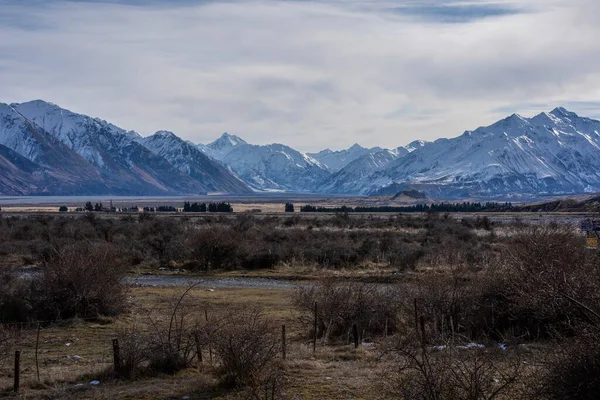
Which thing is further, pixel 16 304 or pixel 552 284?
pixel 16 304

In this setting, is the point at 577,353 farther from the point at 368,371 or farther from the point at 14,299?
the point at 14,299

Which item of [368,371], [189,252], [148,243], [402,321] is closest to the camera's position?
[368,371]

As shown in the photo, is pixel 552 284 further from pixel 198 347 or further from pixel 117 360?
pixel 117 360

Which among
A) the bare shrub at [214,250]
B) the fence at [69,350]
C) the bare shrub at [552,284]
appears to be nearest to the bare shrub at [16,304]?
the fence at [69,350]

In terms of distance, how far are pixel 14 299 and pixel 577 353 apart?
19.0 metres

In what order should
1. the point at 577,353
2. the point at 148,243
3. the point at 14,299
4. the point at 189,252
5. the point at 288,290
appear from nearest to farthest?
the point at 577,353 < the point at 14,299 < the point at 288,290 < the point at 189,252 < the point at 148,243

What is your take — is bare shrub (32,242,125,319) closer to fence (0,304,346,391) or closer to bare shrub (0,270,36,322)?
bare shrub (0,270,36,322)

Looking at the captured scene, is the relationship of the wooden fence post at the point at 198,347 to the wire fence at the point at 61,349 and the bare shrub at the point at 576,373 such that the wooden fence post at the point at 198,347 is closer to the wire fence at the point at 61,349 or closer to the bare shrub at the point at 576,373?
the wire fence at the point at 61,349

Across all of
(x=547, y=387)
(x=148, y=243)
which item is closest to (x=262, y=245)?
(x=148, y=243)

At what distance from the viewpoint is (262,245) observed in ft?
154

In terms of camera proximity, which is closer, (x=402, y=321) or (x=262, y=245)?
(x=402, y=321)

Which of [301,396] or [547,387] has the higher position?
[547,387]

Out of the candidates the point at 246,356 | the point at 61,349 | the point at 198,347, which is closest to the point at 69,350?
the point at 61,349

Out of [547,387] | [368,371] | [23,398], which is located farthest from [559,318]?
[23,398]
